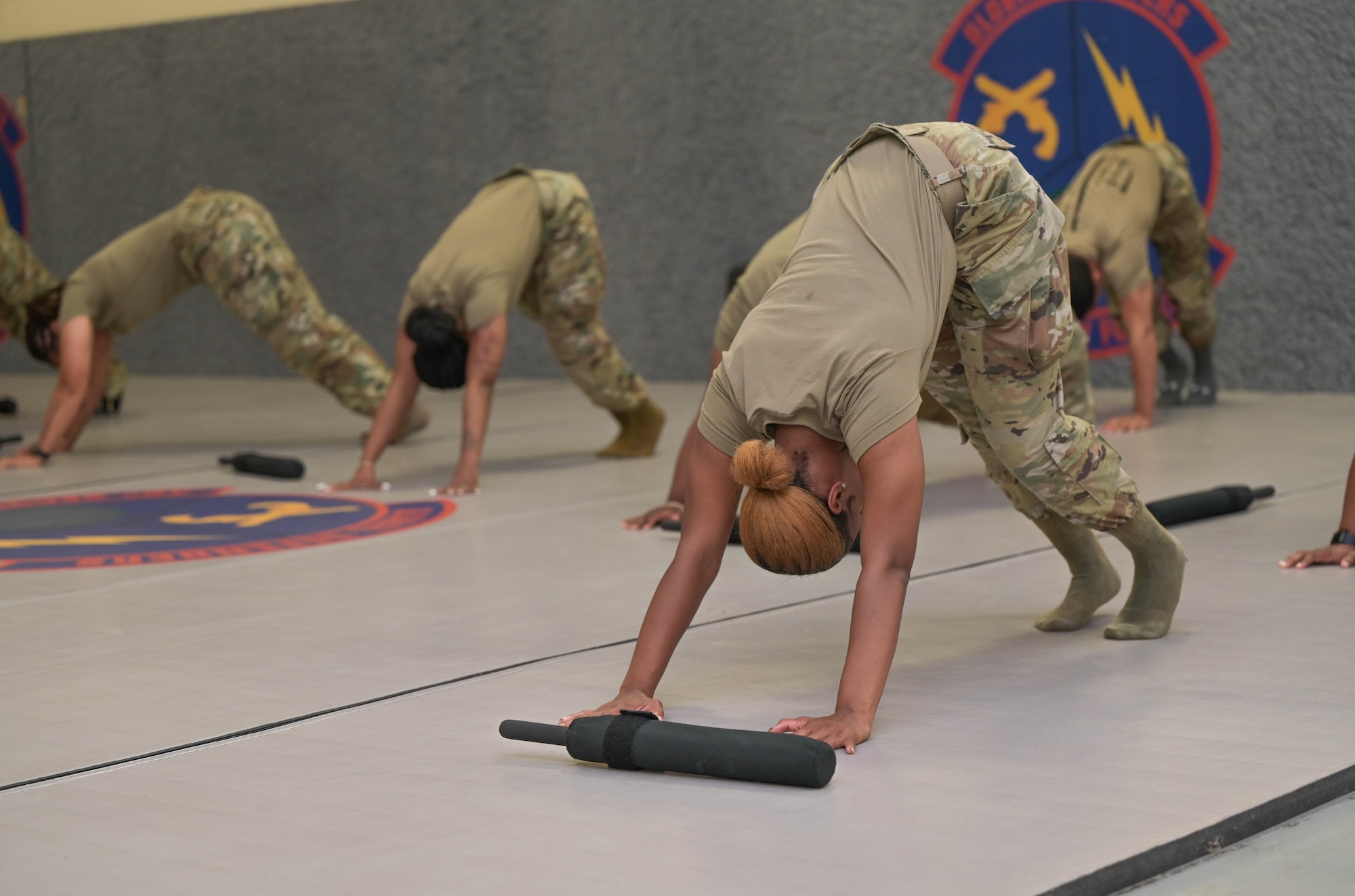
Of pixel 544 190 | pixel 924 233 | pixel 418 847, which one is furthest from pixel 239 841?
pixel 544 190

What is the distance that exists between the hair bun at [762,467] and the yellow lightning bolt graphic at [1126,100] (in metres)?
6.21

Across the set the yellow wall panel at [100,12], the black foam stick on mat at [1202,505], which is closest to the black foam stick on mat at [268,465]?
the black foam stick on mat at [1202,505]

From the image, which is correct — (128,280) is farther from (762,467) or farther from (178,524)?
(762,467)

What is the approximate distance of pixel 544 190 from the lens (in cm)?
633

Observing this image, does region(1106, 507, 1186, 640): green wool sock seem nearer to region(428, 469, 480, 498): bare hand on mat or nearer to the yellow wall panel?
region(428, 469, 480, 498): bare hand on mat

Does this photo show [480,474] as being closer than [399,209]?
Yes

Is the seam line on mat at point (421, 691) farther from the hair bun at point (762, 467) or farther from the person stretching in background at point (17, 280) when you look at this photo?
the person stretching in background at point (17, 280)

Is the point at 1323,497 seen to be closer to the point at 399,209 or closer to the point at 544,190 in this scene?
the point at 544,190

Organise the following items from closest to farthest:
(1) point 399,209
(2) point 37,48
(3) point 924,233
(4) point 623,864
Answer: (4) point 623,864 < (3) point 924,233 < (1) point 399,209 < (2) point 37,48

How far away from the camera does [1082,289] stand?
615 centimetres

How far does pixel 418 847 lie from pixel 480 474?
444 cm

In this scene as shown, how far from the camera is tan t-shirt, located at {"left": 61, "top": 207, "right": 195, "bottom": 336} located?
7.16 meters

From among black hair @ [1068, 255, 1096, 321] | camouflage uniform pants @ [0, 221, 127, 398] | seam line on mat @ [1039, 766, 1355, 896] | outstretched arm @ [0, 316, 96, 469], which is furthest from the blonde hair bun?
camouflage uniform pants @ [0, 221, 127, 398]

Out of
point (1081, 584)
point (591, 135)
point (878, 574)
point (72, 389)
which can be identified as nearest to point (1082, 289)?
point (1081, 584)
